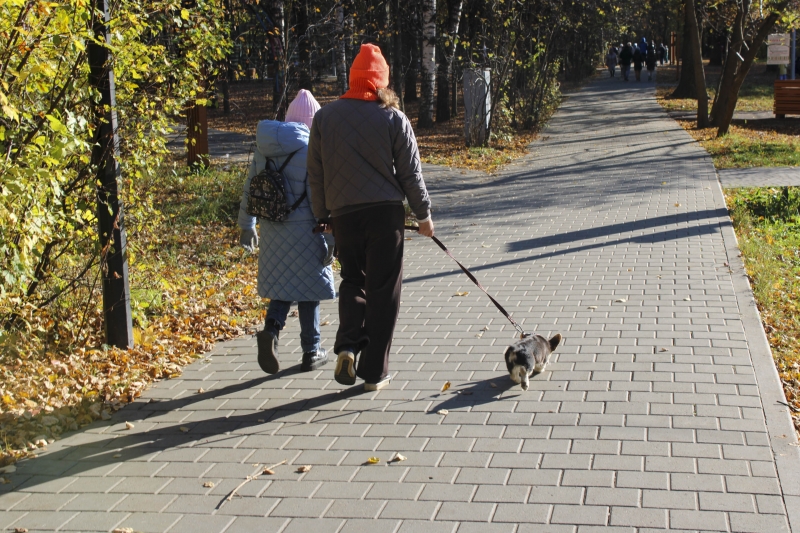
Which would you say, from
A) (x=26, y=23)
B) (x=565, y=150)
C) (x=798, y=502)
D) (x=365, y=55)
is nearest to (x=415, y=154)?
(x=365, y=55)

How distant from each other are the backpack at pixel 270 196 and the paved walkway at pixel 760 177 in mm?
9450

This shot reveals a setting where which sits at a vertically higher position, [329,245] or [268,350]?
[329,245]

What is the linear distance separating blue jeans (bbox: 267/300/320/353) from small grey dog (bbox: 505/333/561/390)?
50.6 inches

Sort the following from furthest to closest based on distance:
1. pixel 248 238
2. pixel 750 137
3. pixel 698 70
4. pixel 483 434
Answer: pixel 698 70 → pixel 750 137 → pixel 248 238 → pixel 483 434

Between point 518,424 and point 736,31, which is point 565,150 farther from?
point 518,424

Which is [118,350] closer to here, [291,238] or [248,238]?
[248,238]

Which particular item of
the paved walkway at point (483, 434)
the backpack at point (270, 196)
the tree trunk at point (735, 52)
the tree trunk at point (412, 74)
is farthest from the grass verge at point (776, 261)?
the tree trunk at point (412, 74)

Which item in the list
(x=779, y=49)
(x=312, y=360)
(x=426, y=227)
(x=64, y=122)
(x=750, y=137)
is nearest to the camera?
(x=426, y=227)

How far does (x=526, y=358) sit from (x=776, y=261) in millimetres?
4302

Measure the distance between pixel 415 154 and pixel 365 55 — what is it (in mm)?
630

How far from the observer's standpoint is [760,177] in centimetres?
1344

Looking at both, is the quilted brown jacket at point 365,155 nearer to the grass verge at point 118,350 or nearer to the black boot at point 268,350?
the black boot at point 268,350

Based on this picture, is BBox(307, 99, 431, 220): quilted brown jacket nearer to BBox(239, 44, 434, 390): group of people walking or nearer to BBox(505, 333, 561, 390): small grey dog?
BBox(239, 44, 434, 390): group of people walking

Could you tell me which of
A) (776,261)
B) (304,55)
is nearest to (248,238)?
(776,261)
